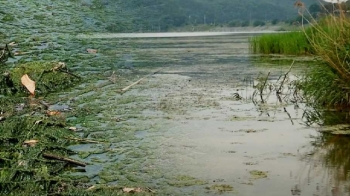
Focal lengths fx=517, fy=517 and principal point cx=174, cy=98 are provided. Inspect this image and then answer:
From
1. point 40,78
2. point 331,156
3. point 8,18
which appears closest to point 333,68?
point 331,156

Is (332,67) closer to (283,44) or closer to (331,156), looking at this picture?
(331,156)

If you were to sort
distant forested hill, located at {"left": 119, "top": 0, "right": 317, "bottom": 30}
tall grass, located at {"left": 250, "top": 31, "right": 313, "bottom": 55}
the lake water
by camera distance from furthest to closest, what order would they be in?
1. distant forested hill, located at {"left": 119, "top": 0, "right": 317, "bottom": 30}
2. tall grass, located at {"left": 250, "top": 31, "right": 313, "bottom": 55}
3. the lake water

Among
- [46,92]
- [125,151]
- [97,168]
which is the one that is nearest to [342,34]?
[125,151]

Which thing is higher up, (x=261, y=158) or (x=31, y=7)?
(x=31, y=7)

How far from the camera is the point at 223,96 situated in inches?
366

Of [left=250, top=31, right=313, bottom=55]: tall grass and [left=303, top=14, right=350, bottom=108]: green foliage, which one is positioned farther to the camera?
[left=250, top=31, right=313, bottom=55]: tall grass

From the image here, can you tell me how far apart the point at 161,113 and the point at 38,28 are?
12.7 meters

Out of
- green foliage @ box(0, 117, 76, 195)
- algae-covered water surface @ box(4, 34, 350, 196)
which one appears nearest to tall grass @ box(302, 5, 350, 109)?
algae-covered water surface @ box(4, 34, 350, 196)

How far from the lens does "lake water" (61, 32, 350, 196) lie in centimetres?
444

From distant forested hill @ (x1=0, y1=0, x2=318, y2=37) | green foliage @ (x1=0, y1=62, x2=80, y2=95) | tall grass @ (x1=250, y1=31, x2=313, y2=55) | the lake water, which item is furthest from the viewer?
distant forested hill @ (x1=0, y1=0, x2=318, y2=37)

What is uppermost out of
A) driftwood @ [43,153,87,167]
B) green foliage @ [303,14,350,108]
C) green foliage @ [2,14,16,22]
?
green foliage @ [2,14,16,22]

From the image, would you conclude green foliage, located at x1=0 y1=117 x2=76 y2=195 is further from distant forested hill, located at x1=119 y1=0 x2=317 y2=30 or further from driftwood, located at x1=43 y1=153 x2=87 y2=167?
distant forested hill, located at x1=119 y1=0 x2=317 y2=30

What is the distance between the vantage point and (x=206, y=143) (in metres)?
5.84

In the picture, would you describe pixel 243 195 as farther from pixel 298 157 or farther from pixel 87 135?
pixel 87 135
